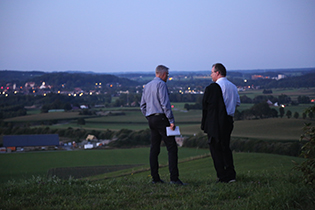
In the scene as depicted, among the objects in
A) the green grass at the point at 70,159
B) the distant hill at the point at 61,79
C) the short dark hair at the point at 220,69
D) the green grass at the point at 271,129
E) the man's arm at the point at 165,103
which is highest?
the distant hill at the point at 61,79

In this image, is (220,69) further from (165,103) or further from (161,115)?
(161,115)

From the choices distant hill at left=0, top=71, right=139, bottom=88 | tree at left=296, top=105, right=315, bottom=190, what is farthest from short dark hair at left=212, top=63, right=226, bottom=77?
distant hill at left=0, top=71, right=139, bottom=88

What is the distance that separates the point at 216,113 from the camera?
571cm

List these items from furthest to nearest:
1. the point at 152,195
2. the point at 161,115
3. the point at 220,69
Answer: the point at 220,69, the point at 161,115, the point at 152,195

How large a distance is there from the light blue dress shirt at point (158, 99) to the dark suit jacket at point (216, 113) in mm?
685

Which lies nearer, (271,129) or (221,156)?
(221,156)

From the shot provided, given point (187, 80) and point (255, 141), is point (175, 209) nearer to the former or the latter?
point (255, 141)

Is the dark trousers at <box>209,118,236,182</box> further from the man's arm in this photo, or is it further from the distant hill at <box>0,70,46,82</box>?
the distant hill at <box>0,70,46,82</box>

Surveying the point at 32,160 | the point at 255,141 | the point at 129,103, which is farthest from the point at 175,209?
the point at 129,103

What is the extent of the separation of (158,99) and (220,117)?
1.16 meters

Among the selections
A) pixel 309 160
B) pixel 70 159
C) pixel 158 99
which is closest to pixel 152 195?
pixel 158 99

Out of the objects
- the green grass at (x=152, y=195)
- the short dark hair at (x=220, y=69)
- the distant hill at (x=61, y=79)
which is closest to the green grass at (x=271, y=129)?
the short dark hair at (x=220, y=69)

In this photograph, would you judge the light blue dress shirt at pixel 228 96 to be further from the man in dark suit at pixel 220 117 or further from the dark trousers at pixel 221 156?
the dark trousers at pixel 221 156

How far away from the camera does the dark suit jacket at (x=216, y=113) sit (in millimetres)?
5668
